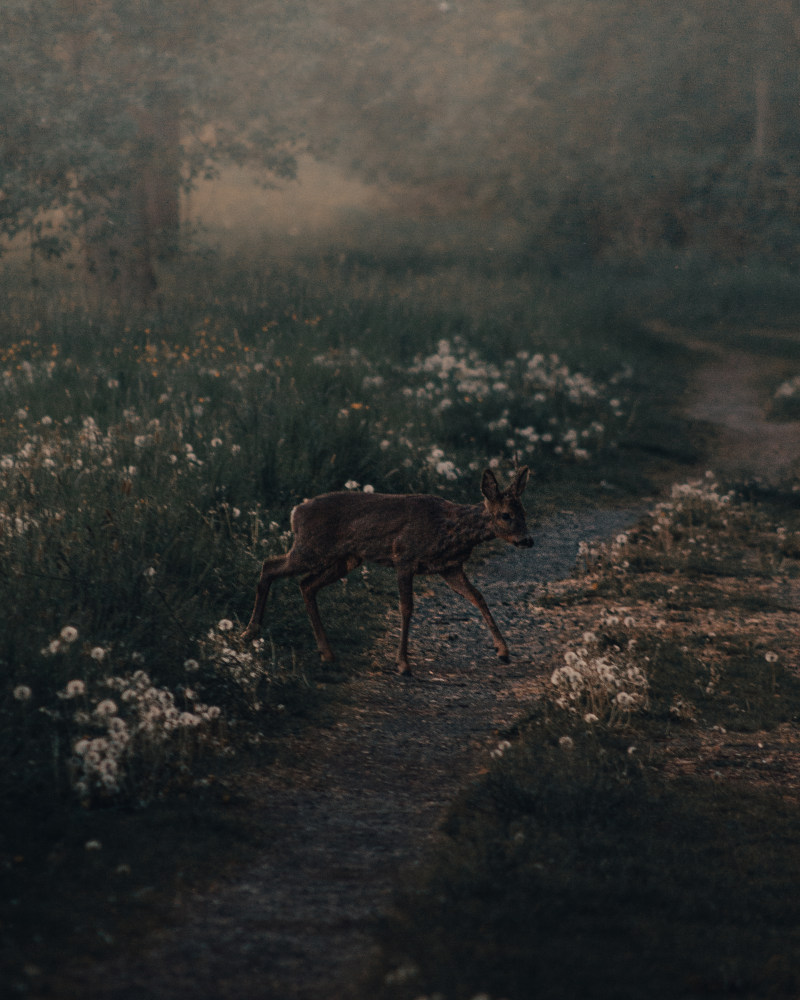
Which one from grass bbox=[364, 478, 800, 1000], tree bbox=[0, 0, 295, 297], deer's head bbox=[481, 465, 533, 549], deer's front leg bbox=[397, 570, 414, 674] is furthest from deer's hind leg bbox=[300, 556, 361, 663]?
tree bbox=[0, 0, 295, 297]

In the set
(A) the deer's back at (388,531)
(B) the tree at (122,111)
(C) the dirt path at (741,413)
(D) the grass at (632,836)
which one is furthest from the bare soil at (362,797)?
(B) the tree at (122,111)

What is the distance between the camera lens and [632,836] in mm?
4555

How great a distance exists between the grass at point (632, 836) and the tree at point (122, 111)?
11.7 metres

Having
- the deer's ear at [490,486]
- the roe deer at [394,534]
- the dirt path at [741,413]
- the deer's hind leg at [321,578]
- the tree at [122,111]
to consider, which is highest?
the tree at [122,111]

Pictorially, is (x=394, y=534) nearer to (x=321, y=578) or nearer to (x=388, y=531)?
(x=388, y=531)

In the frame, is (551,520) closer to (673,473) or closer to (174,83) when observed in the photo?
(673,473)

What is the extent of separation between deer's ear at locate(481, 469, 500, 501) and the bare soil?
134 centimetres

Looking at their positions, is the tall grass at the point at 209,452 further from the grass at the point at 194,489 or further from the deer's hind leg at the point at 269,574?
the deer's hind leg at the point at 269,574

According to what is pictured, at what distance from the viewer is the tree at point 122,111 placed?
1560 centimetres

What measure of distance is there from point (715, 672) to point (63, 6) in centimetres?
1619

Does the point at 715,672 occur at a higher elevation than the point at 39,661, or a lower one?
lower

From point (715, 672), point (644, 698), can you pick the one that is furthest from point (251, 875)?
point (715, 672)

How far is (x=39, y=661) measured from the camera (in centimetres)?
521

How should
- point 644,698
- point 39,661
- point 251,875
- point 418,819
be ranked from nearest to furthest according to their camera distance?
point 251,875, point 418,819, point 39,661, point 644,698
